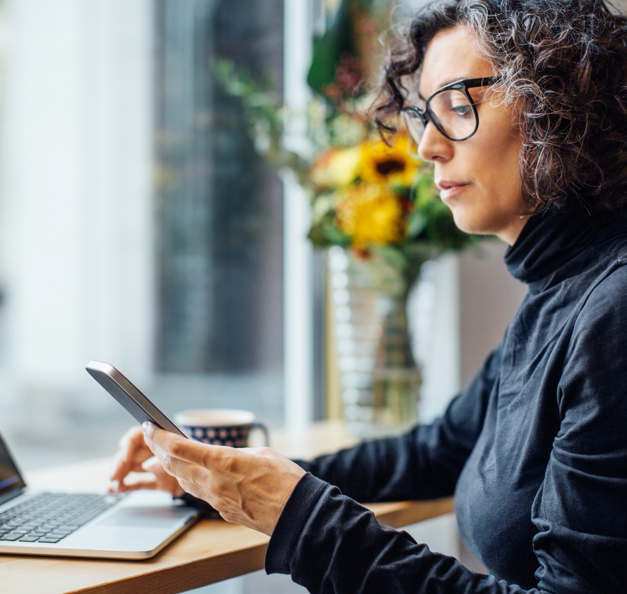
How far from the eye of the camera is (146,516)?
29.2 inches

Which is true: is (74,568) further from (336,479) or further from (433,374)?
(433,374)

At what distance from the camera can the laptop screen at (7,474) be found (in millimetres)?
786

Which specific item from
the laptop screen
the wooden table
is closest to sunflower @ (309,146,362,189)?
the wooden table

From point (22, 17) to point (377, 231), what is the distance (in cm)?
82

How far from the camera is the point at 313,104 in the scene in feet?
4.37

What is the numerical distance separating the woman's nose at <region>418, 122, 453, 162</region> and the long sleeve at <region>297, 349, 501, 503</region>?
305 millimetres

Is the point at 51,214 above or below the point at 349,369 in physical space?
above

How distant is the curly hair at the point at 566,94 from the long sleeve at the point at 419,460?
0.29m

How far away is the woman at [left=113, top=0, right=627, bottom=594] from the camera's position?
1.74 ft

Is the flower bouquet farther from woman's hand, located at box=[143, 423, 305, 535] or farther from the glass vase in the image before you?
woman's hand, located at box=[143, 423, 305, 535]

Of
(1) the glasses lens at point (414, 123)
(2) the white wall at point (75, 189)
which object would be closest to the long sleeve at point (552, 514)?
(1) the glasses lens at point (414, 123)

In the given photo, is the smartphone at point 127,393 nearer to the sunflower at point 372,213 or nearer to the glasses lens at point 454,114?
the glasses lens at point 454,114

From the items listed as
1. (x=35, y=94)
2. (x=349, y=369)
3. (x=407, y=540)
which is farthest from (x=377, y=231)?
(x=35, y=94)

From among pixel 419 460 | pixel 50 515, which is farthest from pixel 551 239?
pixel 50 515
